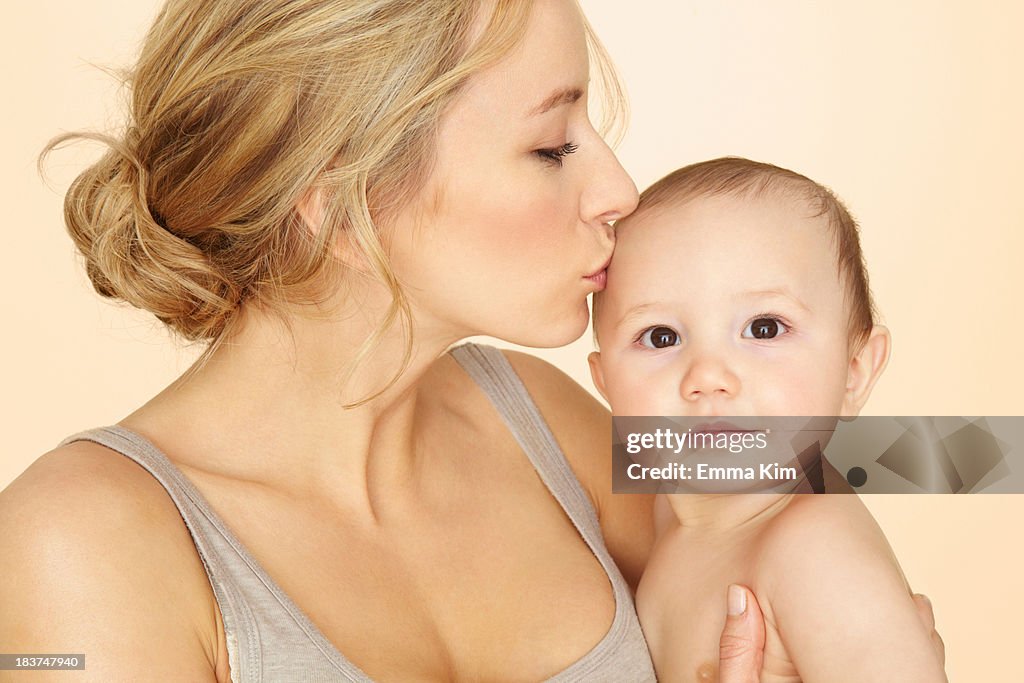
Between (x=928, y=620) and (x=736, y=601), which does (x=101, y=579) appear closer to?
(x=736, y=601)

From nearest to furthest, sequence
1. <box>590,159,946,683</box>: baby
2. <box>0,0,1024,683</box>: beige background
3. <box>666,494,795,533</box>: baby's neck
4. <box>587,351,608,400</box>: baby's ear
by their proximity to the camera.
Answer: <box>590,159,946,683</box>: baby, <box>666,494,795,533</box>: baby's neck, <box>587,351,608,400</box>: baby's ear, <box>0,0,1024,683</box>: beige background

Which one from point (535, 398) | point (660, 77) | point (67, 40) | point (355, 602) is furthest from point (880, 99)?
point (355, 602)

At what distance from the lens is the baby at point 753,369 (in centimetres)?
165

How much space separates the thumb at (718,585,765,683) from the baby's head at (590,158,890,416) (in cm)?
26

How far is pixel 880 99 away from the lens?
3.58 meters

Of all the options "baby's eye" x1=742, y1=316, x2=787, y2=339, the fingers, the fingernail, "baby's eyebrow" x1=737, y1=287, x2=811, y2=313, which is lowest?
the fingers

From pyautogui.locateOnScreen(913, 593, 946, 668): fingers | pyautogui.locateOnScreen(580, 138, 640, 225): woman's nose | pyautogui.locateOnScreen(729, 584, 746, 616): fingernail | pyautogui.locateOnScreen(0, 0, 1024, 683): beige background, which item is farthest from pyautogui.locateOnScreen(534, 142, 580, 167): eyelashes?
pyautogui.locateOnScreen(0, 0, 1024, 683): beige background

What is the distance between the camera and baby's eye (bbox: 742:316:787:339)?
1.79m

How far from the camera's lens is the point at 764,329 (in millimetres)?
1793

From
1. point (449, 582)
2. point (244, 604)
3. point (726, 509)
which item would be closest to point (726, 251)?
point (726, 509)

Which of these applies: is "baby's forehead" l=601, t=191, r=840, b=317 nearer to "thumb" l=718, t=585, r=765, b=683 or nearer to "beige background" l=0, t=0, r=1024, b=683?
"thumb" l=718, t=585, r=765, b=683

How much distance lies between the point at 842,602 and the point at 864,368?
1.36 feet

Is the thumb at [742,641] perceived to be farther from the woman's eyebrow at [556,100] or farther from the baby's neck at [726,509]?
the woman's eyebrow at [556,100]
